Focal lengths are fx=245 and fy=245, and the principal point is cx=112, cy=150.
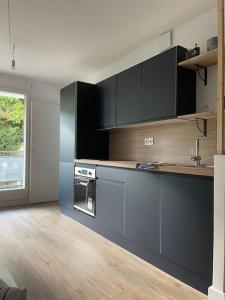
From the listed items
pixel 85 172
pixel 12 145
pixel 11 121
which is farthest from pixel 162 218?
pixel 11 121

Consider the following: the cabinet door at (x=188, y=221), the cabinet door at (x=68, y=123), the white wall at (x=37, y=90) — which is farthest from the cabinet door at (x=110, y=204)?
the white wall at (x=37, y=90)

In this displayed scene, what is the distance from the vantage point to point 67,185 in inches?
158

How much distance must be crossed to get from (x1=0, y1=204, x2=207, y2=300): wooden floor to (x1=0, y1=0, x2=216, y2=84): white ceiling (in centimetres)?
247

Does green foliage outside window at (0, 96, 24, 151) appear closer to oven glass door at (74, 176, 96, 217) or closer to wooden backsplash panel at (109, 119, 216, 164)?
oven glass door at (74, 176, 96, 217)

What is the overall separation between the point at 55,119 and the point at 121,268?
3678 mm

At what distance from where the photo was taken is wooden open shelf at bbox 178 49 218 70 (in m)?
2.32

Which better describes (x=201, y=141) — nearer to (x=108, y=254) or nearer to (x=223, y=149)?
(x=223, y=149)

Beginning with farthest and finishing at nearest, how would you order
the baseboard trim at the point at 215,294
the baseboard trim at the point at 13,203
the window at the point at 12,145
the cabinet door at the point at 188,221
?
the window at the point at 12,145, the baseboard trim at the point at 13,203, the cabinet door at the point at 188,221, the baseboard trim at the point at 215,294

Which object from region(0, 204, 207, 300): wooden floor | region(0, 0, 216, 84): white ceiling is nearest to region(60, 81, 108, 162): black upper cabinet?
region(0, 0, 216, 84): white ceiling

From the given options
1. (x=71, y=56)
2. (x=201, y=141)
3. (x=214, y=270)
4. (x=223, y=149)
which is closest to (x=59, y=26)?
(x=71, y=56)

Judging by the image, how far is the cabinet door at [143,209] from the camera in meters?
2.29

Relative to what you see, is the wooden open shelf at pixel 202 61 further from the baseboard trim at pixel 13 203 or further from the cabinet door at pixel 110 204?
the baseboard trim at pixel 13 203

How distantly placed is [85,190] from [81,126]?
103cm

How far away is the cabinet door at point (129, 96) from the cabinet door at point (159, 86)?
0.11 metres
